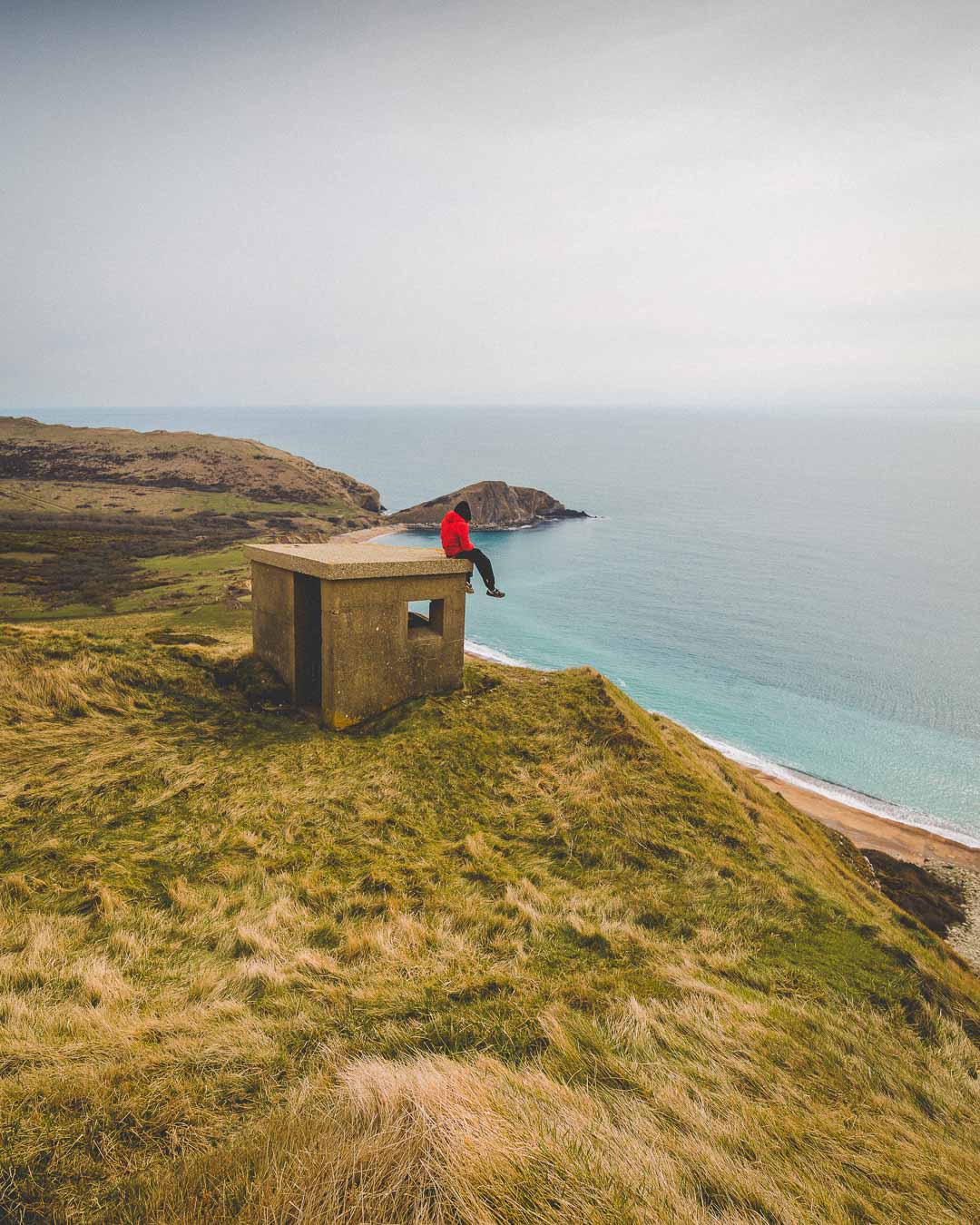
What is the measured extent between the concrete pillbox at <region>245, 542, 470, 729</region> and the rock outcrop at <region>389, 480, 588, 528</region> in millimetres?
99427

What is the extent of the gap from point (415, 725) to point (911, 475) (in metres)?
222

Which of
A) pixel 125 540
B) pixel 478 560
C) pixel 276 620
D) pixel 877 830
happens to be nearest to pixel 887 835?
pixel 877 830

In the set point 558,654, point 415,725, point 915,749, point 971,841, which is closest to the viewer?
point 415,725

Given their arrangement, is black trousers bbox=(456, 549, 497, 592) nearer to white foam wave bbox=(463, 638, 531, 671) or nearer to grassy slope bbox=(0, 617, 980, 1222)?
grassy slope bbox=(0, 617, 980, 1222)

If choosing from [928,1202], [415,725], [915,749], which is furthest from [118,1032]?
[915,749]

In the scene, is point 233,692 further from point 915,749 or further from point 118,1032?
point 915,749

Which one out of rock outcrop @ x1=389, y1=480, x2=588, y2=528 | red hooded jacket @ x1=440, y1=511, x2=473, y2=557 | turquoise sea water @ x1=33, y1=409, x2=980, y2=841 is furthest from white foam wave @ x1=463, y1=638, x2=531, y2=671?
rock outcrop @ x1=389, y1=480, x2=588, y2=528

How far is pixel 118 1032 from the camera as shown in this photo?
4.34 metres

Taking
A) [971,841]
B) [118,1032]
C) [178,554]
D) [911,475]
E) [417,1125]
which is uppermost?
[911,475]

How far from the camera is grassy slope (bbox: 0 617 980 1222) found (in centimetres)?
322

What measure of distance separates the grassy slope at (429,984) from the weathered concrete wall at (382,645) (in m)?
0.59

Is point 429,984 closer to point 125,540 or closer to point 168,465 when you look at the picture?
point 125,540

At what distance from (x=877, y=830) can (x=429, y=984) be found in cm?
3090

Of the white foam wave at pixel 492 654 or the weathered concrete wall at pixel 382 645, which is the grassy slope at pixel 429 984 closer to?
the weathered concrete wall at pixel 382 645
